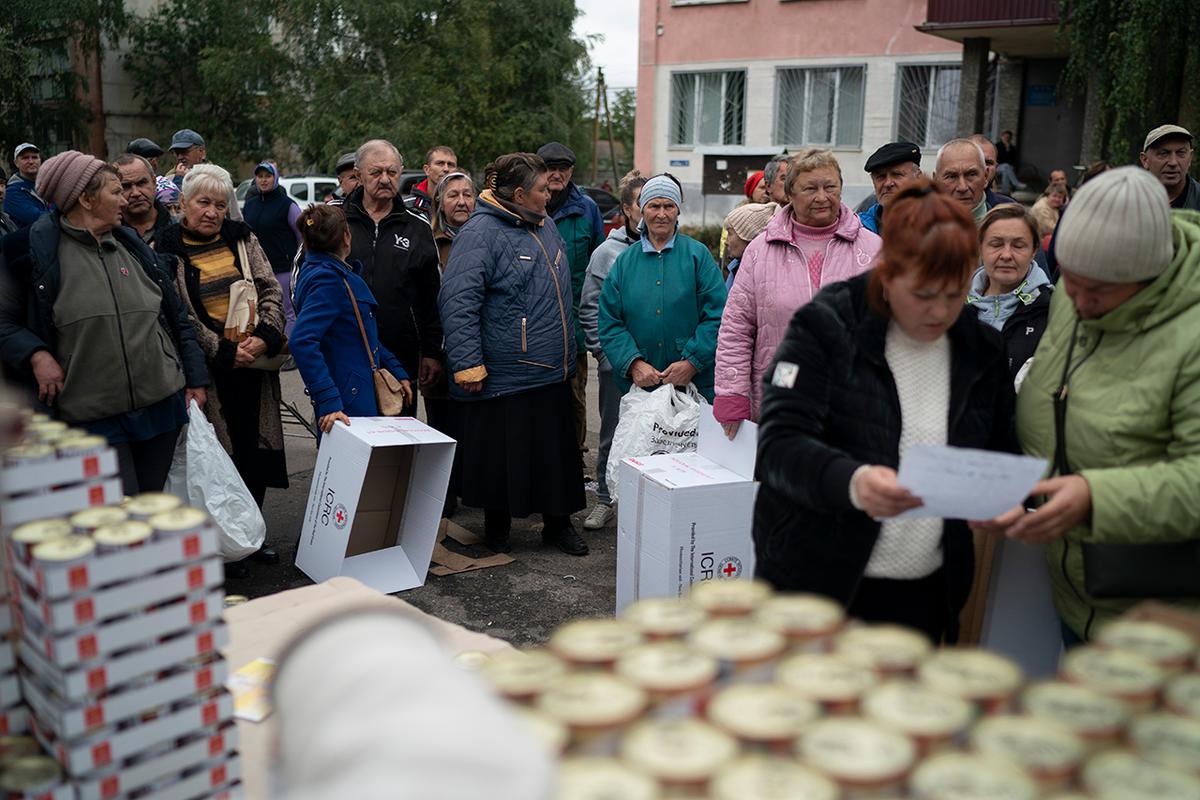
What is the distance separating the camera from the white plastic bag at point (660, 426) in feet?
15.9

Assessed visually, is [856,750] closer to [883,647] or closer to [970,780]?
[970,780]

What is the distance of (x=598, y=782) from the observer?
112cm

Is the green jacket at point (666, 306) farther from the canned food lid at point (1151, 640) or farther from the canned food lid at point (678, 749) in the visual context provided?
the canned food lid at point (678, 749)

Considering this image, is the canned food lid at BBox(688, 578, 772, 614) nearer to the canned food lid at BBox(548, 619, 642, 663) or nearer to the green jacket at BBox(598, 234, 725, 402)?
the canned food lid at BBox(548, 619, 642, 663)

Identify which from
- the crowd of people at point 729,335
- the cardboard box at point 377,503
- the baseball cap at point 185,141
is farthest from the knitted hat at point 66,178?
the baseball cap at point 185,141

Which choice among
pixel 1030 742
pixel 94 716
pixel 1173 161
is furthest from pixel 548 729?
pixel 1173 161

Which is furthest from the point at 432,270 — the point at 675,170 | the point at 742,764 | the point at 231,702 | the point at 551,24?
the point at 551,24

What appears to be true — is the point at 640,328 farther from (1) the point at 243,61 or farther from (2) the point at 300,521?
(1) the point at 243,61

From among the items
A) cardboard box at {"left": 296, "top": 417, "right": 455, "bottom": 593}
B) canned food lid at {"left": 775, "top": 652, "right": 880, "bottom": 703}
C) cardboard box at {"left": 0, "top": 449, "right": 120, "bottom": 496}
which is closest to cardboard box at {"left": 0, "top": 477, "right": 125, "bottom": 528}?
cardboard box at {"left": 0, "top": 449, "right": 120, "bottom": 496}

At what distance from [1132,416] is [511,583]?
327 cm

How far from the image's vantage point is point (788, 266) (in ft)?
13.5

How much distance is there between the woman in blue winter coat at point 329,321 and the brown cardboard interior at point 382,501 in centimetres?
32

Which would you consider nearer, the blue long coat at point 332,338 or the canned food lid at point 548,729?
the canned food lid at point 548,729

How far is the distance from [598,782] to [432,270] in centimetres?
453
